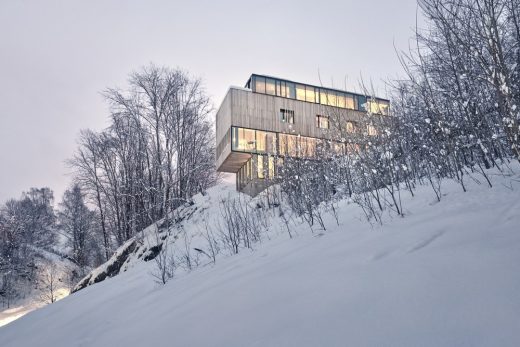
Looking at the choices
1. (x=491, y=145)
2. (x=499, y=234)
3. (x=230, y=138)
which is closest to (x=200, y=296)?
(x=499, y=234)

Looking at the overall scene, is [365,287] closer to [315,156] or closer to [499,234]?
[499,234]

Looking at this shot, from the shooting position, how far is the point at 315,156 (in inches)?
390

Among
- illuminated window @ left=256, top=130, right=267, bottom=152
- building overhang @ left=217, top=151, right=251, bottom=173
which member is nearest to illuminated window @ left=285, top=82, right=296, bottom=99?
illuminated window @ left=256, top=130, right=267, bottom=152

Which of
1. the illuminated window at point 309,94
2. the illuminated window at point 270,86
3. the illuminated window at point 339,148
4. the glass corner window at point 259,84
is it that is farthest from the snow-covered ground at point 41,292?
the illuminated window at point 339,148

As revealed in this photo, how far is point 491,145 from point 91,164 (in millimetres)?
27303

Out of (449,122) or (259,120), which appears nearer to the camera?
(449,122)

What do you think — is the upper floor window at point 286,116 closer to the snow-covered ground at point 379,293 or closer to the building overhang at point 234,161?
→ the building overhang at point 234,161

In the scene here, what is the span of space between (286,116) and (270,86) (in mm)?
2504

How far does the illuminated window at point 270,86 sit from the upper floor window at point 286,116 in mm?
1482

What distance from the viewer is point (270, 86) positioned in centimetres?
2364

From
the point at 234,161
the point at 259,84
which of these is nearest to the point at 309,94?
the point at 259,84

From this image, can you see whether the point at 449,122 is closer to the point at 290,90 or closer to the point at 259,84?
the point at 259,84

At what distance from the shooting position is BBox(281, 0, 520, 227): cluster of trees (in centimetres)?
303

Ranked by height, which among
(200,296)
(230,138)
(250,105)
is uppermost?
(250,105)
